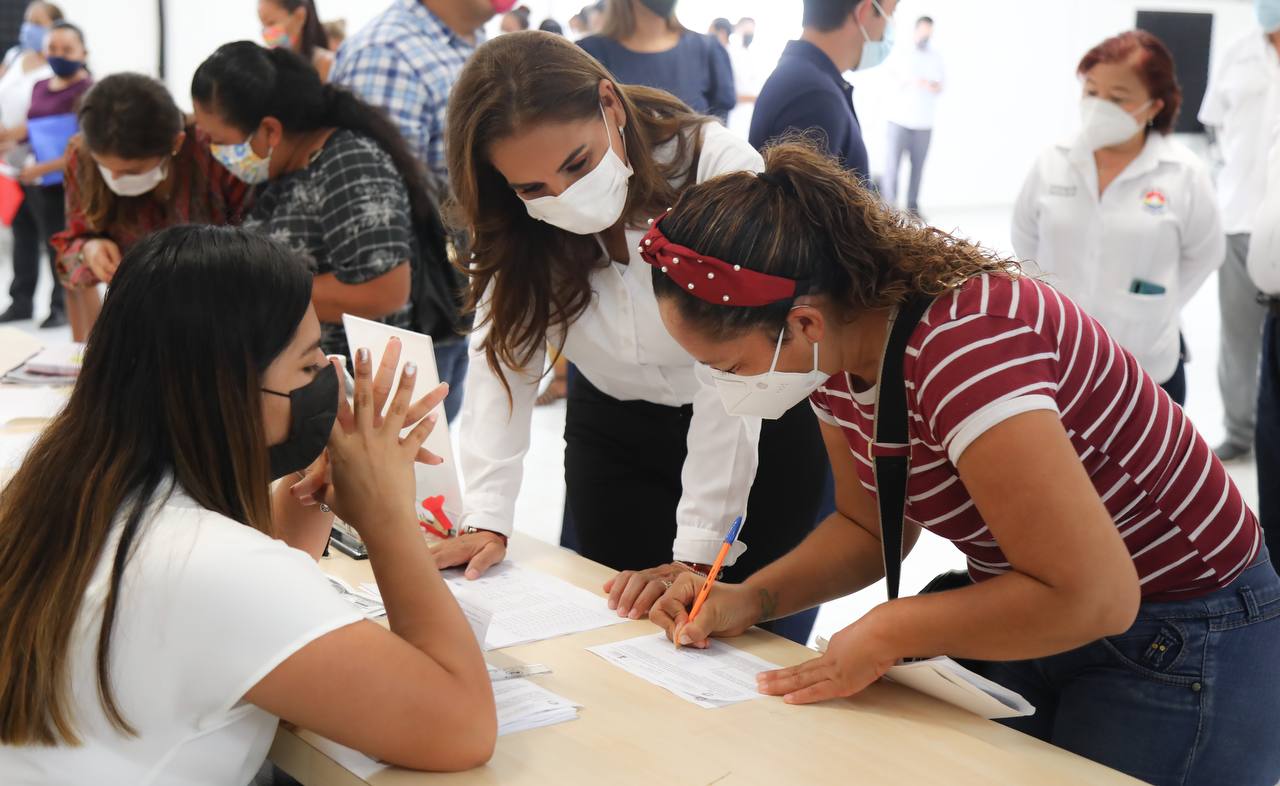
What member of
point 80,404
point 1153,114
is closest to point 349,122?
point 80,404

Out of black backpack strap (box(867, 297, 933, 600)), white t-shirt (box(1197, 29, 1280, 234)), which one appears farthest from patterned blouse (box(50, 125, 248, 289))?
white t-shirt (box(1197, 29, 1280, 234))

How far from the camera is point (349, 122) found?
100 inches

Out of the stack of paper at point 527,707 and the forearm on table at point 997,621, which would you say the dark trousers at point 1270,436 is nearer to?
the forearm on table at point 997,621

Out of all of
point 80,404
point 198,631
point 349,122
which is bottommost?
point 198,631

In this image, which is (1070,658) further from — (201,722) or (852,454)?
(201,722)

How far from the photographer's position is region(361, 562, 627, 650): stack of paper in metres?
Result: 1.56

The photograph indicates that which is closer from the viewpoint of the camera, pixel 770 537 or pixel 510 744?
pixel 510 744

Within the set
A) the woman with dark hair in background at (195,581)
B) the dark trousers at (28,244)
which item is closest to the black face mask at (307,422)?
the woman with dark hair in background at (195,581)

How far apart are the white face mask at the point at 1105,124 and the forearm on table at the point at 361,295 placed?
6.58ft

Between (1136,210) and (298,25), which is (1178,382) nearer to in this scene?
(1136,210)

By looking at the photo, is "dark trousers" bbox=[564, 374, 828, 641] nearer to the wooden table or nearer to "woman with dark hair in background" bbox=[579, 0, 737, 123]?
the wooden table

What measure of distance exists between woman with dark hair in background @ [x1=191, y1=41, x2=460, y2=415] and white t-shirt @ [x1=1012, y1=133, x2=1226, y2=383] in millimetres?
A: 1950

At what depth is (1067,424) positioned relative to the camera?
1.30 m

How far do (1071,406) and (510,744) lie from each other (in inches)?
27.4
